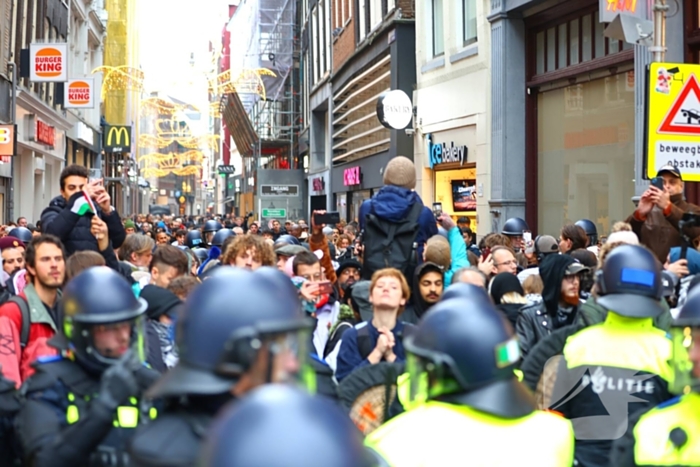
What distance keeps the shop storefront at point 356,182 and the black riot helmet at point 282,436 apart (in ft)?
84.8

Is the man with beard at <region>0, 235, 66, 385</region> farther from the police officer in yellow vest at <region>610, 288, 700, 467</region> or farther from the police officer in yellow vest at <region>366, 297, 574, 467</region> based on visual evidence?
the police officer in yellow vest at <region>610, 288, 700, 467</region>

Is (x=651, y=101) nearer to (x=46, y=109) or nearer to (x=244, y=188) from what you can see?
(x=46, y=109)

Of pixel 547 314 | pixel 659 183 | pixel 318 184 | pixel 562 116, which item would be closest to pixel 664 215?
pixel 659 183

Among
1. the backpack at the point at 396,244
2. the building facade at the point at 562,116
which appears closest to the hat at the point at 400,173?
the backpack at the point at 396,244

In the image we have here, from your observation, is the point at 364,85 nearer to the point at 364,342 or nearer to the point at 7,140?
the point at 7,140

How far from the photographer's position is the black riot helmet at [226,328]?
2240 millimetres

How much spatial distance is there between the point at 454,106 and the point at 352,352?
16.3m

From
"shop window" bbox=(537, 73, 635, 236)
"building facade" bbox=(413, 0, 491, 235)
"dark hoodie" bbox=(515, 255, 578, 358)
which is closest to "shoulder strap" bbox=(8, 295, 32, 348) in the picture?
"dark hoodie" bbox=(515, 255, 578, 358)

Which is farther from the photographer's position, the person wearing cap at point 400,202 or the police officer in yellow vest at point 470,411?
the person wearing cap at point 400,202

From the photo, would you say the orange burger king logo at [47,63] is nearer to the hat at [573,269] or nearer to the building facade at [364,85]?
the building facade at [364,85]

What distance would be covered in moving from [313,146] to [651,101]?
3868 cm

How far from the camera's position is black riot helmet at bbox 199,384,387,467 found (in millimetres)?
1579

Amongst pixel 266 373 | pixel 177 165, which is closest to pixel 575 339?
pixel 266 373

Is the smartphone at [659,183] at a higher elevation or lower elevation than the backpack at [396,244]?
higher
